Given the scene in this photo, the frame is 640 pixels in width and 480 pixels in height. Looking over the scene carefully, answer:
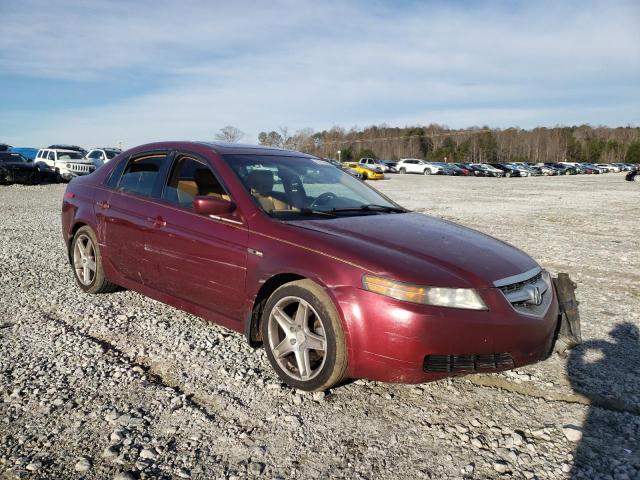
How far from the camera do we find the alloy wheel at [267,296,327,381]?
3051mm

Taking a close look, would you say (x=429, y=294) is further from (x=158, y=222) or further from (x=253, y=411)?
(x=158, y=222)

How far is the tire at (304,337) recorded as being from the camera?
9.56ft

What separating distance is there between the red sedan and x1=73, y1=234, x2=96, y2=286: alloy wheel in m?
0.24

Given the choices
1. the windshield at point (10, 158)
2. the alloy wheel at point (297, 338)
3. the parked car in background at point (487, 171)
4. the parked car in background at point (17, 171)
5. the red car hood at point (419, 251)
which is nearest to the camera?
the red car hood at point (419, 251)

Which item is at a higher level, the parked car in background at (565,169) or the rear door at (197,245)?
the parked car in background at (565,169)

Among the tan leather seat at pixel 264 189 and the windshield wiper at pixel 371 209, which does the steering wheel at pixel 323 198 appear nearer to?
the windshield wiper at pixel 371 209

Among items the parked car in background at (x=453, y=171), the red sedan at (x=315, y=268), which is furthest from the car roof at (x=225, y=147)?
the parked car in background at (x=453, y=171)

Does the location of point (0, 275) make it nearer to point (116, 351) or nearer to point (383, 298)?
point (116, 351)

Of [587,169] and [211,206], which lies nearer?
[211,206]

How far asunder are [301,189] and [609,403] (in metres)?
2.50

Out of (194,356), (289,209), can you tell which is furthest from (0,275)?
(289,209)

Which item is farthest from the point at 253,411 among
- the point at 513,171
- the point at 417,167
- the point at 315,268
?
the point at 513,171

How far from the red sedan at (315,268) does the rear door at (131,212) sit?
0.05 ft

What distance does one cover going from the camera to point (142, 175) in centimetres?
451
